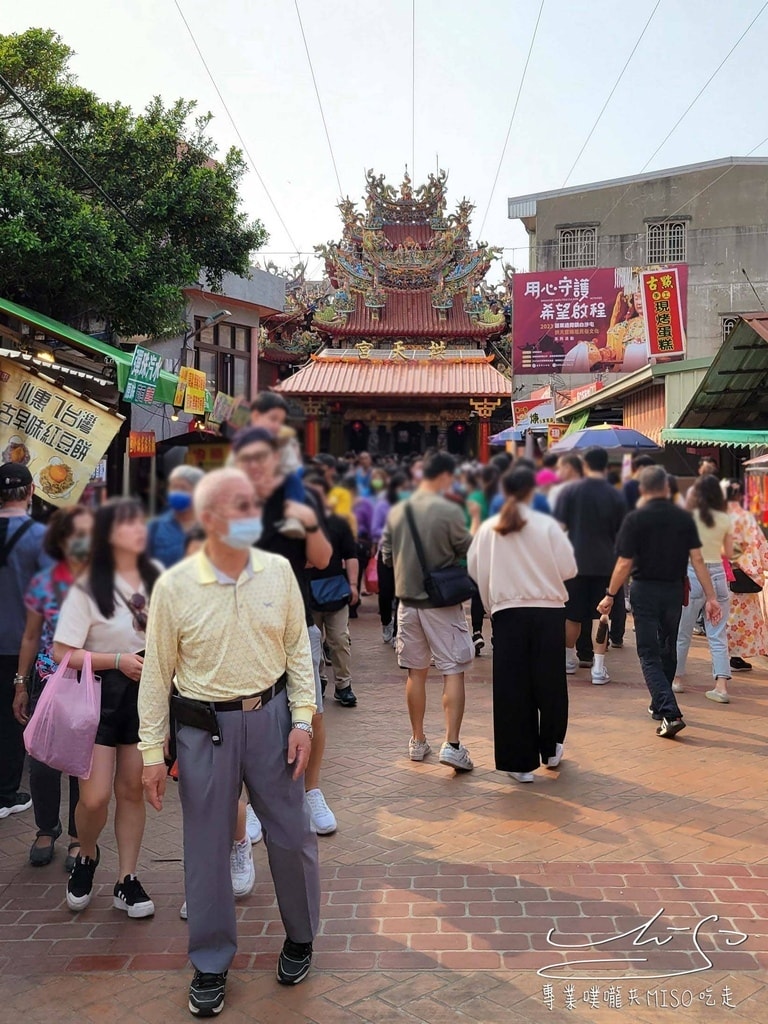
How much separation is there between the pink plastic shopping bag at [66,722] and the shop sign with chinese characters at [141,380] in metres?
1.11

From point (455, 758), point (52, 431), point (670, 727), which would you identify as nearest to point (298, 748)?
point (52, 431)

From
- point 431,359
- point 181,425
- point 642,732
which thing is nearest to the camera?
point 181,425

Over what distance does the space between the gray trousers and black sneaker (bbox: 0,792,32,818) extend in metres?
2.16

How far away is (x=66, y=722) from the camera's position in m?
3.29

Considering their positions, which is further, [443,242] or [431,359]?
[443,242]

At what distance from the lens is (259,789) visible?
3146 mm

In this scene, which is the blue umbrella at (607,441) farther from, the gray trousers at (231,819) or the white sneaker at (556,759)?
the white sneaker at (556,759)

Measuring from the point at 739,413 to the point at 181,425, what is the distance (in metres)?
1.88

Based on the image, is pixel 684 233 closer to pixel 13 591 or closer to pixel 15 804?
pixel 15 804

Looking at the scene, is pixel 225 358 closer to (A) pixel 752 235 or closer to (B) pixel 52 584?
(B) pixel 52 584

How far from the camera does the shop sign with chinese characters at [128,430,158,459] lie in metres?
2.25

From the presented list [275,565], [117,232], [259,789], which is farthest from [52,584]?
[117,232]

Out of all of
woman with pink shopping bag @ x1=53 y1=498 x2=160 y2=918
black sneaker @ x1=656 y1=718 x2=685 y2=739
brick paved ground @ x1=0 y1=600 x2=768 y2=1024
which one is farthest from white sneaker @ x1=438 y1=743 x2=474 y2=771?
woman with pink shopping bag @ x1=53 y1=498 x2=160 y2=918

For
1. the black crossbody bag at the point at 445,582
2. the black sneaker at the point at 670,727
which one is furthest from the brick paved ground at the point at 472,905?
the black crossbody bag at the point at 445,582
